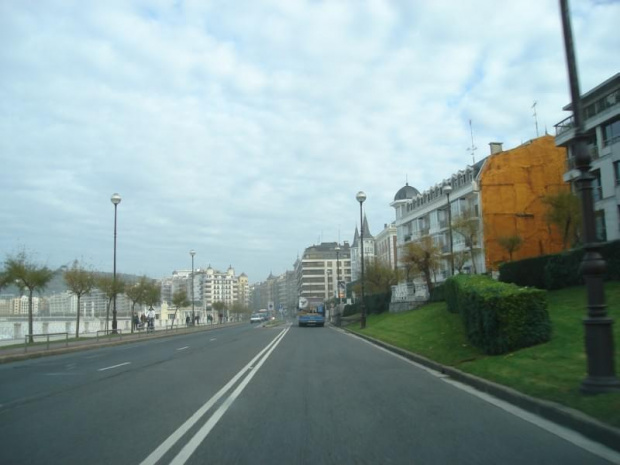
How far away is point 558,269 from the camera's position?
26.1 meters

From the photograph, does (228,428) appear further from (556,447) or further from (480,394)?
(480,394)

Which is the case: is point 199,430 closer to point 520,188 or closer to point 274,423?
point 274,423

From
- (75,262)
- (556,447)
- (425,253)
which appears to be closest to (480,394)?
(556,447)

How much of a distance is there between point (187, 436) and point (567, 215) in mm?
35292

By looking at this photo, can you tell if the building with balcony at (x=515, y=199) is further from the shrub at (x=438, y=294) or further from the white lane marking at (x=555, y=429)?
the white lane marking at (x=555, y=429)

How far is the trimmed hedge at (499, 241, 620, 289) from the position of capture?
906 inches

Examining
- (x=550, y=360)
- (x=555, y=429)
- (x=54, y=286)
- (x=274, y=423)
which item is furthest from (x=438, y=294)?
(x=274, y=423)

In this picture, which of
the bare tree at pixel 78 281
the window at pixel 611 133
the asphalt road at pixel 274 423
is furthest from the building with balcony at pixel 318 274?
the asphalt road at pixel 274 423

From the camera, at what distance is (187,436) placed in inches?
272

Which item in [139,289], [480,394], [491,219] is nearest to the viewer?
[480,394]

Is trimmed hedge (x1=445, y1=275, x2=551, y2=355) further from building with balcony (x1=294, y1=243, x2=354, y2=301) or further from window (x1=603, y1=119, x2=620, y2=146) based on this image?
building with balcony (x1=294, y1=243, x2=354, y2=301)

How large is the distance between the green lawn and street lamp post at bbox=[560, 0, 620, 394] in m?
0.32

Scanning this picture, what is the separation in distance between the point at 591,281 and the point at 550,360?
341 cm

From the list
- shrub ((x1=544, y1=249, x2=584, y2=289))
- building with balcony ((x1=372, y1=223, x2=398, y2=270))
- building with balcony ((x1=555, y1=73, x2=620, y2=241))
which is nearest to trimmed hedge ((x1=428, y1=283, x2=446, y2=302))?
building with balcony ((x1=555, y1=73, x2=620, y2=241))
